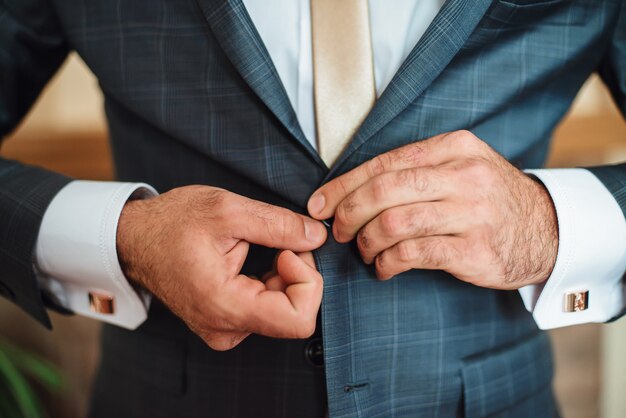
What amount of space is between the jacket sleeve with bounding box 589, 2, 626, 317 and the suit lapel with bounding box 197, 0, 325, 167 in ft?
1.23

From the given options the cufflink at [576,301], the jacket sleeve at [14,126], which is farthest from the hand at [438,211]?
the jacket sleeve at [14,126]

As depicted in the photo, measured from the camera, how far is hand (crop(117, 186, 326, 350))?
550mm

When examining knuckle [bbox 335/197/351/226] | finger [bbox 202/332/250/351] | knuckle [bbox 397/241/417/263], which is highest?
knuckle [bbox 335/197/351/226]

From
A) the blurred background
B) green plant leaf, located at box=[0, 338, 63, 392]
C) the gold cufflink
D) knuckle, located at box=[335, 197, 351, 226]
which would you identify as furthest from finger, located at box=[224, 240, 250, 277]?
→ the blurred background

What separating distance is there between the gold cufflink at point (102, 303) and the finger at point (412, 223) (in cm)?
37

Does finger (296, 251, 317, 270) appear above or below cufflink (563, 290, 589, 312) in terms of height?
above

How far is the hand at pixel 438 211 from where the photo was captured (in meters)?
0.56

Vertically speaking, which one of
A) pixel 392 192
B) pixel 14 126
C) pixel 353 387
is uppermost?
pixel 14 126

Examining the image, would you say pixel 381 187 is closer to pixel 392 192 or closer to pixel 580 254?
pixel 392 192

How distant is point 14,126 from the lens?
917 mm

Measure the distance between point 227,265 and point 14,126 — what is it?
0.56 metres

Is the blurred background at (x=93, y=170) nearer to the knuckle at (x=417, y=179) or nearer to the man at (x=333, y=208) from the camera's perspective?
the man at (x=333, y=208)

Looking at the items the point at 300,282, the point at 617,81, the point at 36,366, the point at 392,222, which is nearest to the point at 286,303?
the point at 300,282

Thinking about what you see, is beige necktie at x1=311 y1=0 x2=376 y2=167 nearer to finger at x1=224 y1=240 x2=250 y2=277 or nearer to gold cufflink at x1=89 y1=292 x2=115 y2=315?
finger at x1=224 y1=240 x2=250 y2=277
